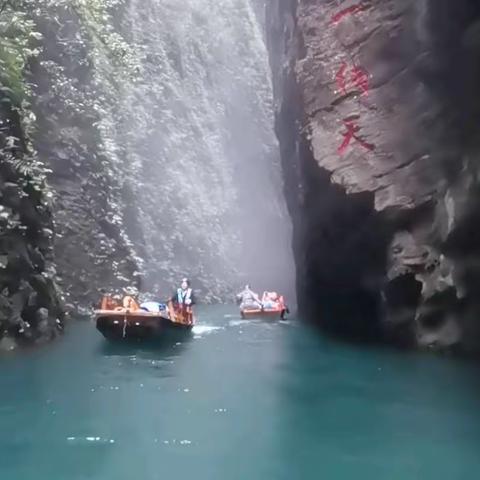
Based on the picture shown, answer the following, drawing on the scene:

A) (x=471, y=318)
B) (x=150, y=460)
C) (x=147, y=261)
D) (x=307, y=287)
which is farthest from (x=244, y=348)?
(x=147, y=261)

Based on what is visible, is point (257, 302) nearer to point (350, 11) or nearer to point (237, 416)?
point (350, 11)

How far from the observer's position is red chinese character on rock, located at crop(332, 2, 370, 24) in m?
19.8

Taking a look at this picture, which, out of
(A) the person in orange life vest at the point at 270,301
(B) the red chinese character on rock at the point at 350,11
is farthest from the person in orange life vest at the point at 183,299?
(B) the red chinese character on rock at the point at 350,11

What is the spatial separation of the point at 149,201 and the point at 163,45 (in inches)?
483

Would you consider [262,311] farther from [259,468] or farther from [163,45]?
[163,45]

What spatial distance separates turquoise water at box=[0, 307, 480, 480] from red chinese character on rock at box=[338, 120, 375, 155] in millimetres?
5074

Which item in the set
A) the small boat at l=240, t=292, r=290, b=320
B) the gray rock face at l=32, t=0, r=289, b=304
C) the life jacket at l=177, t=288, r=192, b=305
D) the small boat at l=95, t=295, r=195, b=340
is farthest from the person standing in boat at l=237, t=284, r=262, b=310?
the small boat at l=95, t=295, r=195, b=340

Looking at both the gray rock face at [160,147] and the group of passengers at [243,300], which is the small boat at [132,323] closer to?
the group of passengers at [243,300]

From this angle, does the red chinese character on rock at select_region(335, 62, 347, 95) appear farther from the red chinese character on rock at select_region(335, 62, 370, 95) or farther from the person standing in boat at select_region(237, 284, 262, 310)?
the person standing in boat at select_region(237, 284, 262, 310)

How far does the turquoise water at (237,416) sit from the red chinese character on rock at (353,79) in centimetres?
654

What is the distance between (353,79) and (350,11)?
1.85 meters

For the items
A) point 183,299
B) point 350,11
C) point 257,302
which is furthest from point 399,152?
point 257,302

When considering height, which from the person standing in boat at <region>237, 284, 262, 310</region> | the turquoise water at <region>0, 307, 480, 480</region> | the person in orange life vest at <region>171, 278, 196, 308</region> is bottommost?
the turquoise water at <region>0, 307, 480, 480</region>

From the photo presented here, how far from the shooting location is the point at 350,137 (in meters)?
19.7
